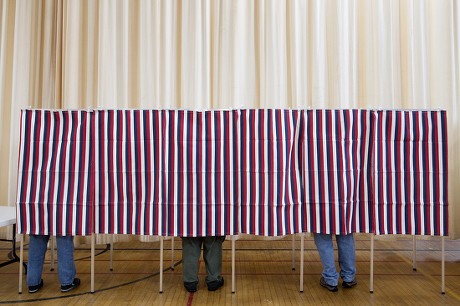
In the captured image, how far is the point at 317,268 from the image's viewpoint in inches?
163

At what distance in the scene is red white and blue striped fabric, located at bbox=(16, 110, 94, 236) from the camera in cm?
331

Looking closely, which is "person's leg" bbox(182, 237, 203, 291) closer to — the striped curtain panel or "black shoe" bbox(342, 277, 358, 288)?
the striped curtain panel

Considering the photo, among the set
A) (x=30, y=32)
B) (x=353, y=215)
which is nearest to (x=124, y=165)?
(x=353, y=215)

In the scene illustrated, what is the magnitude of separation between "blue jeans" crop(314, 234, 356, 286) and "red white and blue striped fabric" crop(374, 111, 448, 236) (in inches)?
11.4

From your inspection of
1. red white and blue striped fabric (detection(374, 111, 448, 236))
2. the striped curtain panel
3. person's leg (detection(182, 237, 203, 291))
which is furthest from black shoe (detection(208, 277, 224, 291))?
red white and blue striped fabric (detection(374, 111, 448, 236))

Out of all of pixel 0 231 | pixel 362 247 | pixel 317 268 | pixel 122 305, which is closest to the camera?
pixel 122 305

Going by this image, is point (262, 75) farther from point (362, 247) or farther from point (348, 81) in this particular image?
point (362, 247)

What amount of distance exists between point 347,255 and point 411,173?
0.86 m

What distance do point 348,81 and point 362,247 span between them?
2.19m

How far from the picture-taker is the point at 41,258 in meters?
3.43

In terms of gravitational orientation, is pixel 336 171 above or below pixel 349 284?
above

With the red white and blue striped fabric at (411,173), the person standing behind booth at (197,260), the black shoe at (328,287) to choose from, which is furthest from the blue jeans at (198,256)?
the red white and blue striped fabric at (411,173)

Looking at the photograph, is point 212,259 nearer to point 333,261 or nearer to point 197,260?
point 197,260

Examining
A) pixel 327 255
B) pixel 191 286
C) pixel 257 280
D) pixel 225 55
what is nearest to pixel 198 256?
pixel 191 286
